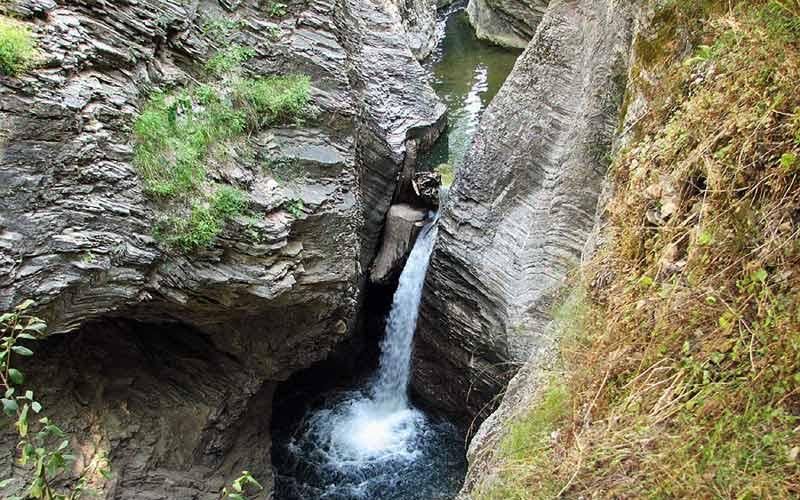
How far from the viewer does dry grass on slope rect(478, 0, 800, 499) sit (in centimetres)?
262

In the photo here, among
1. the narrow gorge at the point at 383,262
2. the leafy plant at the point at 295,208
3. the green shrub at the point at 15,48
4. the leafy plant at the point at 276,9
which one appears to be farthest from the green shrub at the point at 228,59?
the green shrub at the point at 15,48

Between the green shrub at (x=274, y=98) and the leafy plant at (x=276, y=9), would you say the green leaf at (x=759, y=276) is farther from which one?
the leafy plant at (x=276, y=9)

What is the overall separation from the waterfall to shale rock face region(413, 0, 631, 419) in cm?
94

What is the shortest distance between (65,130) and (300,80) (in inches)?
120

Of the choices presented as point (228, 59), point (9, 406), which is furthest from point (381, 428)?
point (9, 406)

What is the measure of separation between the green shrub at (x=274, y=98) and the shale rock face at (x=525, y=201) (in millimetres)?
2818

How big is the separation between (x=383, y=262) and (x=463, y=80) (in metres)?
9.92

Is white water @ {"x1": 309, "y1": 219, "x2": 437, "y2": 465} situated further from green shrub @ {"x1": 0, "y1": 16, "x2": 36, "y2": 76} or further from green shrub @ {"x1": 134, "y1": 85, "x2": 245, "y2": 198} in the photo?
green shrub @ {"x1": 0, "y1": 16, "x2": 36, "y2": 76}

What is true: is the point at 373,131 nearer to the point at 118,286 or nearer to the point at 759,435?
the point at 118,286

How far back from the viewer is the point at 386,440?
975 cm

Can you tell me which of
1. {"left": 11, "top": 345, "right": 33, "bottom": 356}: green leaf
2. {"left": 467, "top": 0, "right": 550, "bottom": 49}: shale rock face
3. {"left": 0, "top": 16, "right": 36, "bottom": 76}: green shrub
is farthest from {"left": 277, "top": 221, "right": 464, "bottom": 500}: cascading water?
{"left": 467, "top": 0, "right": 550, "bottom": 49}: shale rock face

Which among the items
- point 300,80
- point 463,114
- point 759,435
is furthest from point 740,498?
point 463,114

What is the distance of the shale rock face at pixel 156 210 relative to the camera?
5.51 m

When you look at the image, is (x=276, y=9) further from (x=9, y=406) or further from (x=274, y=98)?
(x=9, y=406)
